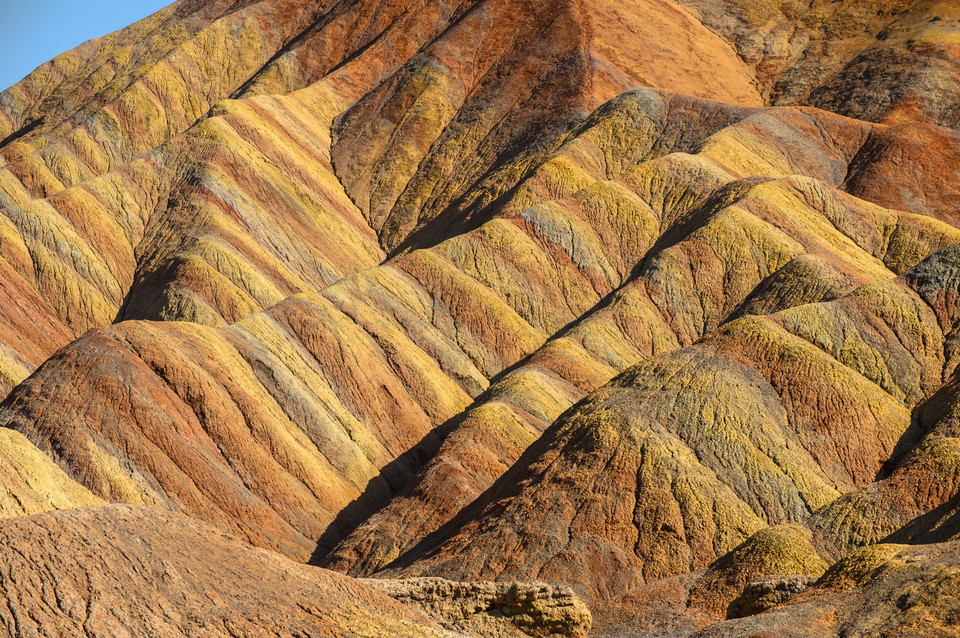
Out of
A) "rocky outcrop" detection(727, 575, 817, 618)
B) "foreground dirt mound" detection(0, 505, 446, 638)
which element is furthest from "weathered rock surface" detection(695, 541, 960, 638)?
"foreground dirt mound" detection(0, 505, 446, 638)

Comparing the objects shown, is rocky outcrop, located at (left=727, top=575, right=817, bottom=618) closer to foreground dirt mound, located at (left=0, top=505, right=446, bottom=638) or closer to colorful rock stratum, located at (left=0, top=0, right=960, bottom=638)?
colorful rock stratum, located at (left=0, top=0, right=960, bottom=638)

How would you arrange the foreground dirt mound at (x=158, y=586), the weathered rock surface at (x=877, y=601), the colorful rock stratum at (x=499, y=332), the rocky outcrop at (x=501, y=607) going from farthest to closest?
the colorful rock stratum at (x=499, y=332)
the rocky outcrop at (x=501, y=607)
the weathered rock surface at (x=877, y=601)
the foreground dirt mound at (x=158, y=586)

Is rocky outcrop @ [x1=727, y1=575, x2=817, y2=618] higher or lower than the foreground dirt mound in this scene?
lower

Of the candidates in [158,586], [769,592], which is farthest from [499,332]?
[158,586]

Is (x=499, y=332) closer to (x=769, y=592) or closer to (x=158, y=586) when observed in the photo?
(x=769, y=592)

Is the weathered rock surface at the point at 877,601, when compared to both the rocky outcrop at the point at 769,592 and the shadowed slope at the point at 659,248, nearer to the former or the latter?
the rocky outcrop at the point at 769,592

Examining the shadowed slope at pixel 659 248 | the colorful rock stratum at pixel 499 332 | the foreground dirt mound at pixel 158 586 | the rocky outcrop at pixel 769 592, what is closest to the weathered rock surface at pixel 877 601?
the colorful rock stratum at pixel 499 332
